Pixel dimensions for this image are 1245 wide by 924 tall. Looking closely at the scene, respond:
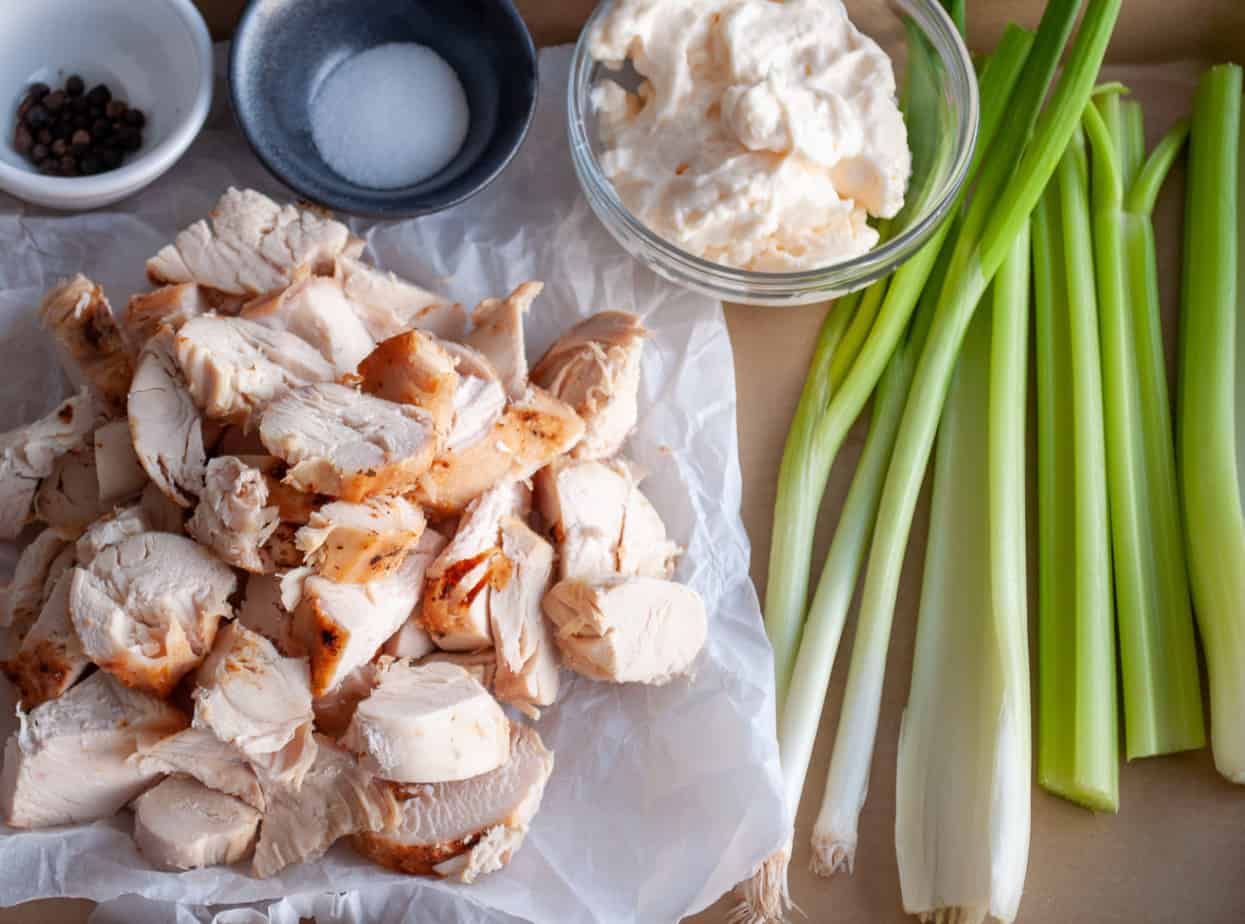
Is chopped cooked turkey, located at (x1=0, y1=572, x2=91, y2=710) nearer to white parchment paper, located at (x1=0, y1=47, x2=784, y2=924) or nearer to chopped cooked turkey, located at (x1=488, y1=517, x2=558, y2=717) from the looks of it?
white parchment paper, located at (x1=0, y1=47, x2=784, y2=924)

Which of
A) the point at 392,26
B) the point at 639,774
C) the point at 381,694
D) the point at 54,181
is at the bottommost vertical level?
the point at 639,774

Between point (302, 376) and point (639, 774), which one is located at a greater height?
point (302, 376)

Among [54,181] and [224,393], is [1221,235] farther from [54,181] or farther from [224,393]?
[54,181]

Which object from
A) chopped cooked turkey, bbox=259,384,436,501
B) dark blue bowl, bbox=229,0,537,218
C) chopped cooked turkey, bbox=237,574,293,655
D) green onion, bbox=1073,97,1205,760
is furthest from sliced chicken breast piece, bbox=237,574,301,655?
green onion, bbox=1073,97,1205,760

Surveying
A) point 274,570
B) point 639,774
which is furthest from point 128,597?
point 639,774

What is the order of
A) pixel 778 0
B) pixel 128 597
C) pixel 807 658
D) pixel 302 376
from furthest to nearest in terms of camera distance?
pixel 778 0, pixel 807 658, pixel 302 376, pixel 128 597

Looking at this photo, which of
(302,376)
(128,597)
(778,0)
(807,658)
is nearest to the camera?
(128,597)

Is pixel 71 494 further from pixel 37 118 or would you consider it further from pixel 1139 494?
pixel 1139 494
